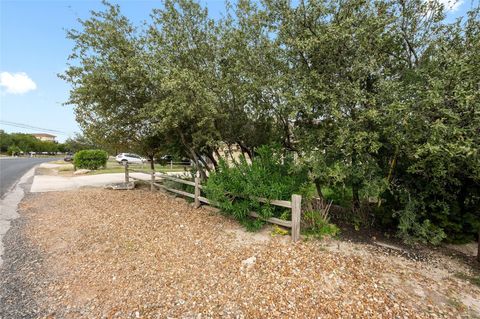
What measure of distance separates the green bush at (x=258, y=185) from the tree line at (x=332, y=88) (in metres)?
0.39

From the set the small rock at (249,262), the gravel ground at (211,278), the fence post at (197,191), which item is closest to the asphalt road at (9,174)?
the gravel ground at (211,278)

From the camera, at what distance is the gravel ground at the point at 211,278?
2.90 meters

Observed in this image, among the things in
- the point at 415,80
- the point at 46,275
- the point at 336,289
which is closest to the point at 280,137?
the point at 415,80

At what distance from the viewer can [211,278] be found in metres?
3.51

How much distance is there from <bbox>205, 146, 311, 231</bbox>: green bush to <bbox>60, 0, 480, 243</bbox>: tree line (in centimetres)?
39

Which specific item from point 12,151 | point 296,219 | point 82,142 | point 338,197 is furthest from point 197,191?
point 12,151

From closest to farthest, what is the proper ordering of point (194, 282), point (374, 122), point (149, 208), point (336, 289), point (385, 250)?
point (336, 289), point (194, 282), point (374, 122), point (385, 250), point (149, 208)

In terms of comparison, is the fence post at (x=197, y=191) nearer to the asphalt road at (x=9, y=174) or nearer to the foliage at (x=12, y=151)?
the asphalt road at (x=9, y=174)

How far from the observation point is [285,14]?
4852 mm

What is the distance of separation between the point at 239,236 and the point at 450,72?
439 centimetres

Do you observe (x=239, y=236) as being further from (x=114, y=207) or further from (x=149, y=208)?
(x=114, y=207)

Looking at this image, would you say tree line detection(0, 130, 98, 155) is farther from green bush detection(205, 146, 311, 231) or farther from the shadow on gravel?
green bush detection(205, 146, 311, 231)

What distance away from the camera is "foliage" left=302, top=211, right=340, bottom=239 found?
4777 mm

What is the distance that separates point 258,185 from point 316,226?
140 cm
